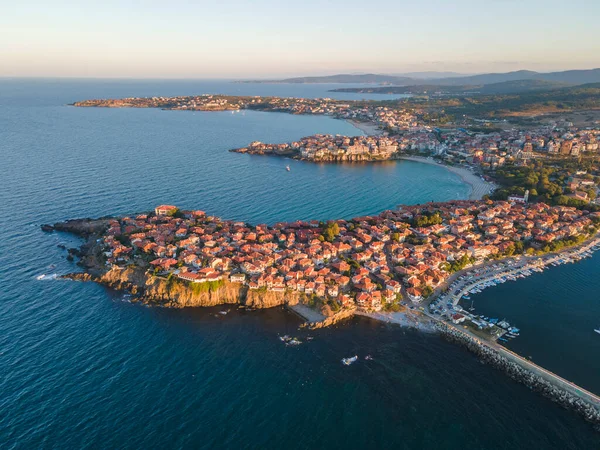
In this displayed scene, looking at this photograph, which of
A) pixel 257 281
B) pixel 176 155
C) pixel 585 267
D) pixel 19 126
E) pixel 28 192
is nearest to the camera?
pixel 257 281

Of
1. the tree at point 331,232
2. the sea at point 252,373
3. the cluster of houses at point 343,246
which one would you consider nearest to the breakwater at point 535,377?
the sea at point 252,373

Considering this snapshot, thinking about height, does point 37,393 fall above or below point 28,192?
below

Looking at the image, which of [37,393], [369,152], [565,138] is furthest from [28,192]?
[565,138]

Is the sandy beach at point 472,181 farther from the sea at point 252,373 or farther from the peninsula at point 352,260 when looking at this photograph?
the sea at point 252,373

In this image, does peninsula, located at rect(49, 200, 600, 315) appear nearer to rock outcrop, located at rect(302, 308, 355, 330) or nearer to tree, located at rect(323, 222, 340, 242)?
tree, located at rect(323, 222, 340, 242)

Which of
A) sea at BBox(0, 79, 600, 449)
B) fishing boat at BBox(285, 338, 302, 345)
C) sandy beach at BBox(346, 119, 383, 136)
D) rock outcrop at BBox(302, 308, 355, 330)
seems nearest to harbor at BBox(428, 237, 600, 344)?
sea at BBox(0, 79, 600, 449)

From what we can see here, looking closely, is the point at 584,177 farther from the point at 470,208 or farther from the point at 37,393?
the point at 37,393

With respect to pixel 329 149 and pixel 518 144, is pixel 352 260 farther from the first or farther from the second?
pixel 518 144
